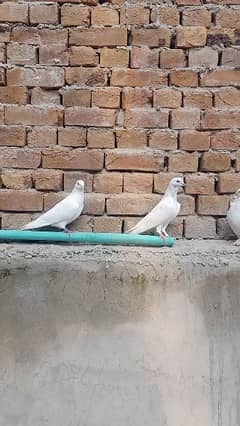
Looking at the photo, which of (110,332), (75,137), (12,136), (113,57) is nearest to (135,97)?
(113,57)

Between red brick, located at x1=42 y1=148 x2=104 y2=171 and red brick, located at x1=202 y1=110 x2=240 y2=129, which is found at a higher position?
red brick, located at x1=202 y1=110 x2=240 y2=129

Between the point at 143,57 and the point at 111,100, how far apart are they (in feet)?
0.72

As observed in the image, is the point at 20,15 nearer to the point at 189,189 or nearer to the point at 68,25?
the point at 68,25

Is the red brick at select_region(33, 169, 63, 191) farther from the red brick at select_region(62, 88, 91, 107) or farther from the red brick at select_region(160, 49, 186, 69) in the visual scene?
the red brick at select_region(160, 49, 186, 69)

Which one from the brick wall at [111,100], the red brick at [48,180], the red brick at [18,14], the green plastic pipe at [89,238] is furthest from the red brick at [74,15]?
the green plastic pipe at [89,238]

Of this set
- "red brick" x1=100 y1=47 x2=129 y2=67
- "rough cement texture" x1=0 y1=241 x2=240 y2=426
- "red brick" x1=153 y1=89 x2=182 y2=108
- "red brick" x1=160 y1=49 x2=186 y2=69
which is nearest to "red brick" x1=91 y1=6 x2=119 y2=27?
"red brick" x1=100 y1=47 x2=129 y2=67

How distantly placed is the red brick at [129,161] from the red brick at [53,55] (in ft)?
1.41

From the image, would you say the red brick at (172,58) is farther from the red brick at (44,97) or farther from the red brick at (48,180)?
the red brick at (48,180)

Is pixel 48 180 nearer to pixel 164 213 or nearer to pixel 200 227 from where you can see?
pixel 164 213

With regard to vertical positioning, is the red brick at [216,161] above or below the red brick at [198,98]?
below

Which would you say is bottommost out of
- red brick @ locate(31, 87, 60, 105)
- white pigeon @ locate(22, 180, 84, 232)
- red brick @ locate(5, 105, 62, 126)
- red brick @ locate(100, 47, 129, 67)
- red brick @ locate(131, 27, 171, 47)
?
white pigeon @ locate(22, 180, 84, 232)

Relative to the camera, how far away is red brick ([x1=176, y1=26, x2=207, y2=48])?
7.64ft

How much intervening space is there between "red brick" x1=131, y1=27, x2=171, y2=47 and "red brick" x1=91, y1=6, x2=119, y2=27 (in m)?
0.09

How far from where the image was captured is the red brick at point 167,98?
2322 millimetres
